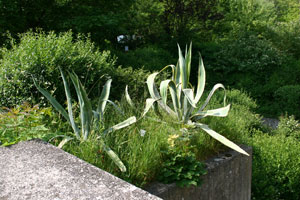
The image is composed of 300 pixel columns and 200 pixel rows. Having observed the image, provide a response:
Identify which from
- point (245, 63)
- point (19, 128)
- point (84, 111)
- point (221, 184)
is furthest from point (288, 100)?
point (19, 128)

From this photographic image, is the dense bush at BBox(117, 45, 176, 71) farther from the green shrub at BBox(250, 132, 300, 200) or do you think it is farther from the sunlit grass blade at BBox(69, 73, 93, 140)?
the sunlit grass blade at BBox(69, 73, 93, 140)

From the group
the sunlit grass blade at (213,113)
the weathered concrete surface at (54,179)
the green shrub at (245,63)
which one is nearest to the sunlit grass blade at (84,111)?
the weathered concrete surface at (54,179)

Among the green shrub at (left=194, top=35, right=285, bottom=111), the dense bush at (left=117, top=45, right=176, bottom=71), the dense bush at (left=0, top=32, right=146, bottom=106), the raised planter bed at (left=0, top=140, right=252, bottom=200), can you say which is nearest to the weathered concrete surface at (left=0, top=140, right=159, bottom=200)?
the raised planter bed at (left=0, top=140, right=252, bottom=200)

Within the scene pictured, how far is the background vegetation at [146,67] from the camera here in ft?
10.2

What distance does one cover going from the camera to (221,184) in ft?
10.9

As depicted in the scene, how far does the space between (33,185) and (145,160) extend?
1060 millimetres

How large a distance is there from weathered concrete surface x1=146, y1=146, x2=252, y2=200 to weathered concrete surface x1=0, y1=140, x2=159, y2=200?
0.80 m

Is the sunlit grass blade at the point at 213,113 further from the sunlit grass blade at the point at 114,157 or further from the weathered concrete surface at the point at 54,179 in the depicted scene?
the weathered concrete surface at the point at 54,179

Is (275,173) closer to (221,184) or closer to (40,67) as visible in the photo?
(221,184)

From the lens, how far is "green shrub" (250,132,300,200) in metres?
4.64

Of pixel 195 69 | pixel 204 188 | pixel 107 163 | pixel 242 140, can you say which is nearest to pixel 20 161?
pixel 107 163

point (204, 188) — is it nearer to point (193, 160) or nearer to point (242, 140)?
point (193, 160)

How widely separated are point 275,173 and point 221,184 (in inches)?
73.5

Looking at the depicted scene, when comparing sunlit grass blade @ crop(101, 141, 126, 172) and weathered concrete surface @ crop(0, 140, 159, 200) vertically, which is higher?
weathered concrete surface @ crop(0, 140, 159, 200)
